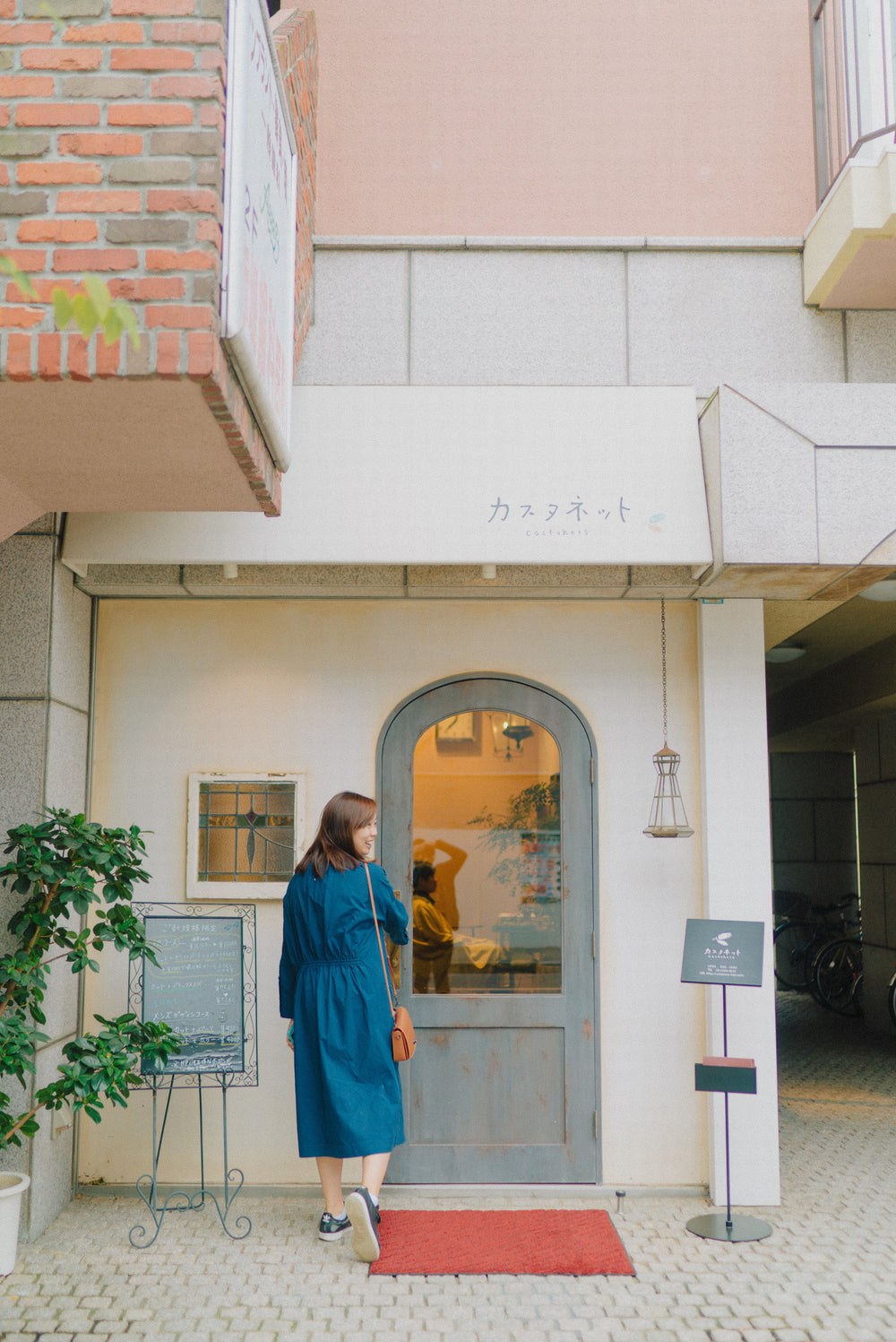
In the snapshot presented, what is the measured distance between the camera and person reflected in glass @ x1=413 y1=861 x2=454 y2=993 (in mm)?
4902

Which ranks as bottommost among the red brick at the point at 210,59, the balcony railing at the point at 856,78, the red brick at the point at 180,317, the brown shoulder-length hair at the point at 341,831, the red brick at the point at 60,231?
the brown shoulder-length hair at the point at 341,831

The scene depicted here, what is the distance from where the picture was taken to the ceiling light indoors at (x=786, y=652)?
7.88 meters

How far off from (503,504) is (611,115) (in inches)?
88.7

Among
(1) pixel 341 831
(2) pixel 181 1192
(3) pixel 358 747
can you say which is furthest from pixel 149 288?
(2) pixel 181 1192

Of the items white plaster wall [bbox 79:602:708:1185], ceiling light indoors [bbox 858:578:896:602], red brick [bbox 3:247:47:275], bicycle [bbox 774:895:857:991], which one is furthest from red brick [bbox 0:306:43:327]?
bicycle [bbox 774:895:857:991]

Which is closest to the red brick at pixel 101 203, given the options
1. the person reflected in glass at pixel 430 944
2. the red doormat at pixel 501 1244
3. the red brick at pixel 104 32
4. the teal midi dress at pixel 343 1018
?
the red brick at pixel 104 32

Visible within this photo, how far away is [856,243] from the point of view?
4539mm

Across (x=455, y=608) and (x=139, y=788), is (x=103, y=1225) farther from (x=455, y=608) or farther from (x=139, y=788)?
(x=455, y=608)

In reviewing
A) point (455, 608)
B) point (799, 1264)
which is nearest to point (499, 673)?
point (455, 608)

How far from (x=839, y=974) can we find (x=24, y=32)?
10.5 metres

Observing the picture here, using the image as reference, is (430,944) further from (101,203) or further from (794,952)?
(794,952)

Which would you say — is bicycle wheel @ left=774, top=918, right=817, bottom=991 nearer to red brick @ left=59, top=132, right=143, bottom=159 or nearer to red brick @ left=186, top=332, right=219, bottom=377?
red brick @ left=186, top=332, right=219, bottom=377

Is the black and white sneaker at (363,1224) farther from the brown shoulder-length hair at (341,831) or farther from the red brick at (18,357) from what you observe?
the red brick at (18,357)

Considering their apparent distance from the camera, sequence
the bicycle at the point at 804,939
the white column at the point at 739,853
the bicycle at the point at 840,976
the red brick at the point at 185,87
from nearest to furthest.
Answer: the red brick at the point at 185,87 < the white column at the point at 739,853 < the bicycle at the point at 840,976 < the bicycle at the point at 804,939
